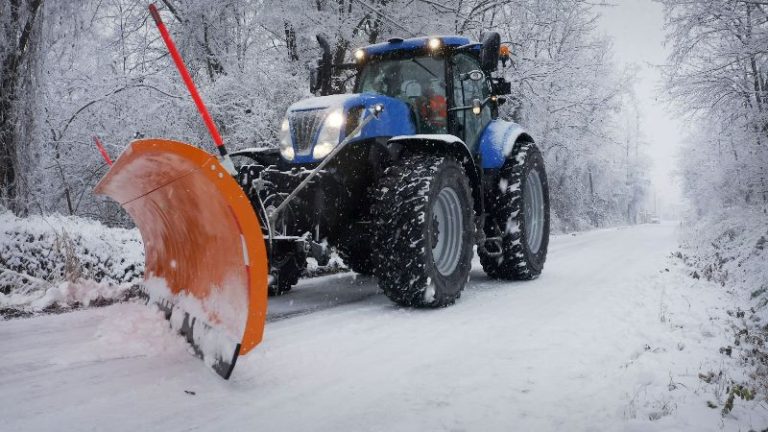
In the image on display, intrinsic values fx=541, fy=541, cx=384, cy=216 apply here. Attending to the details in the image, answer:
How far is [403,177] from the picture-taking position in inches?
155

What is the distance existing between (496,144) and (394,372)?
3431mm

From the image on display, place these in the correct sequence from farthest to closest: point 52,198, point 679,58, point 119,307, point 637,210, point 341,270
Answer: point 637,210 < point 679,58 < point 52,198 < point 341,270 < point 119,307

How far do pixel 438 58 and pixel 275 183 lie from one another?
2102 mm

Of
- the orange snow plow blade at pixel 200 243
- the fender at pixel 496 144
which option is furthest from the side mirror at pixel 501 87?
the orange snow plow blade at pixel 200 243

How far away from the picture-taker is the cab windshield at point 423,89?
5082 mm

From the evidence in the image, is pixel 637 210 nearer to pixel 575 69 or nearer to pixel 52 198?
pixel 575 69

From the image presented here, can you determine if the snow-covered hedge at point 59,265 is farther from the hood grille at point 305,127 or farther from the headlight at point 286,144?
the hood grille at point 305,127

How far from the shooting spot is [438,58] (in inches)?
200

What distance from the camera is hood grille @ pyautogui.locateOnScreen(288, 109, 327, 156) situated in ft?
13.8

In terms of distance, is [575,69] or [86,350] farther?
[575,69]

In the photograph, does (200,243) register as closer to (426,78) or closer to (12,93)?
(426,78)

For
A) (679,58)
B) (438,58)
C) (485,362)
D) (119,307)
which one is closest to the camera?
(485,362)

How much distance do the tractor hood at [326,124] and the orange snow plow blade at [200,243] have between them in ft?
3.99

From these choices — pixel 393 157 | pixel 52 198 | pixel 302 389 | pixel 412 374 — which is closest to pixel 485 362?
pixel 412 374
